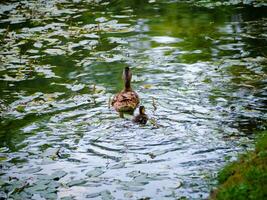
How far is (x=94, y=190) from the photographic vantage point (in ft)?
22.3

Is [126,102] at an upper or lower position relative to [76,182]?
upper

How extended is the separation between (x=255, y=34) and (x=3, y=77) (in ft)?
24.1

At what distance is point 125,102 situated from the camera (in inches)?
391

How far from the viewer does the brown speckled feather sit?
994cm

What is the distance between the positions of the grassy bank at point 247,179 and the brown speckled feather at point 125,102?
147 inches

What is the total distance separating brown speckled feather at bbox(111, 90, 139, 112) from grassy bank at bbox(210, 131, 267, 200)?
3722 mm

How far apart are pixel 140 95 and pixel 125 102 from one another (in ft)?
3.34

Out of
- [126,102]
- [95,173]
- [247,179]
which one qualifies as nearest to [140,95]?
[126,102]

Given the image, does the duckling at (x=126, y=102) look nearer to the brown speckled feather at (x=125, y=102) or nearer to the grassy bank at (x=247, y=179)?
the brown speckled feather at (x=125, y=102)

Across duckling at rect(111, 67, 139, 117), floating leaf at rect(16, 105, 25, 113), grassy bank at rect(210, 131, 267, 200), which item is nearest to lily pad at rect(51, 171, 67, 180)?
grassy bank at rect(210, 131, 267, 200)

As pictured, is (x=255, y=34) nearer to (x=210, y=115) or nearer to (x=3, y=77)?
(x=210, y=115)

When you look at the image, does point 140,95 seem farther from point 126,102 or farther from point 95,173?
point 95,173

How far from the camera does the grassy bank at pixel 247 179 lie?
5387 mm

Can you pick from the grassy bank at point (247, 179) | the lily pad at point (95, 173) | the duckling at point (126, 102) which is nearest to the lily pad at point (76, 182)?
the lily pad at point (95, 173)
